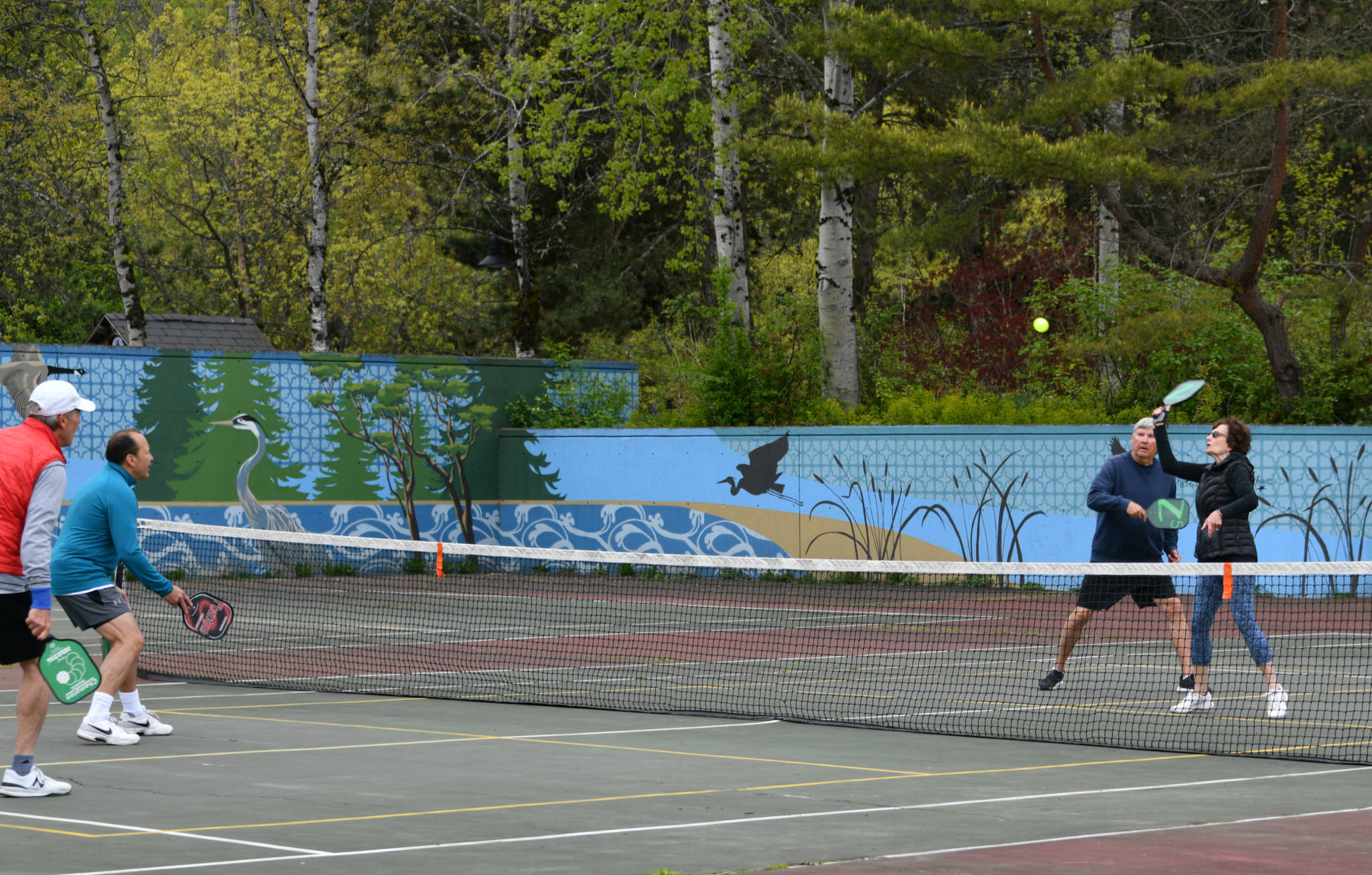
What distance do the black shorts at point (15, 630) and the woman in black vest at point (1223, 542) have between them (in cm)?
695

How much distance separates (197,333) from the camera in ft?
110

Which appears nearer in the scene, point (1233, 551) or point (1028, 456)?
point (1233, 551)

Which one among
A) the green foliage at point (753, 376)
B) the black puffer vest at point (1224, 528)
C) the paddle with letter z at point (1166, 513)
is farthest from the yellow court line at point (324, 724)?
the green foliage at point (753, 376)

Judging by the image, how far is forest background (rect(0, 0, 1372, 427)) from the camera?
2248 cm

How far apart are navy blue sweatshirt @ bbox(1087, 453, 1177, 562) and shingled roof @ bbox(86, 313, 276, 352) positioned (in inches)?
908

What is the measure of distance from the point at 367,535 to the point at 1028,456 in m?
10.1

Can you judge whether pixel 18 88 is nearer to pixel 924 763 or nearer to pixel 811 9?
pixel 811 9

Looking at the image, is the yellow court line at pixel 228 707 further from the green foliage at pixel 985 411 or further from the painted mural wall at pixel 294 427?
the green foliage at pixel 985 411

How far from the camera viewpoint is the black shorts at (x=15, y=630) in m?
8.09

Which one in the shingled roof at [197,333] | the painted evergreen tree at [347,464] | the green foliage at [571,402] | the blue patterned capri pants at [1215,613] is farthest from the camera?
the shingled roof at [197,333]

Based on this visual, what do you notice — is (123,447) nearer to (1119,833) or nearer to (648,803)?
(648,803)

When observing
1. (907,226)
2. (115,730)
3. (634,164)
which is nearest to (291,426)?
(634,164)

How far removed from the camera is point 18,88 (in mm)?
32812

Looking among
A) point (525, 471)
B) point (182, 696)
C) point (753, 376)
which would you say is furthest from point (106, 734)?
point (525, 471)
